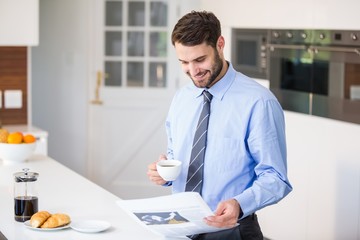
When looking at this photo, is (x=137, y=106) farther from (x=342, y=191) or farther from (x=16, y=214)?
(x=16, y=214)

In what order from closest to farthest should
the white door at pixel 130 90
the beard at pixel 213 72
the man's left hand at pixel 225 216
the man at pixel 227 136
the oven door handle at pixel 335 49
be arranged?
the man's left hand at pixel 225 216, the man at pixel 227 136, the beard at pixel 213 72, the oven door handle at pixel 335 49, the white door at pixel 130 90

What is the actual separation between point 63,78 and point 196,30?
4.29 m

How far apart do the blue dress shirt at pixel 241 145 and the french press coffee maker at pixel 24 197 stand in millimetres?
560

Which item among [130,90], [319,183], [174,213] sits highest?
[130,90]

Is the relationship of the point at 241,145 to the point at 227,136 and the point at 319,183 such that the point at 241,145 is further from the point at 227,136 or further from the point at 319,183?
the point at 319,183

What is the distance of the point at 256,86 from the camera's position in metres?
2.80

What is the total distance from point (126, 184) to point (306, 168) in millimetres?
2362

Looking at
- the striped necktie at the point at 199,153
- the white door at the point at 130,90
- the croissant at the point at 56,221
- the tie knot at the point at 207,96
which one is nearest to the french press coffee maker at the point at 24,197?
the croissant at the point at 56,221

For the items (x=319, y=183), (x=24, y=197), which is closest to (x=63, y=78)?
(x=319, y=183)

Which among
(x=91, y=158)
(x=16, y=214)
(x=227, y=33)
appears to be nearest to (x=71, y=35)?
(x=91, y=158)

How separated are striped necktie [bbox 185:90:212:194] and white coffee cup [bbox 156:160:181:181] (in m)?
0.07

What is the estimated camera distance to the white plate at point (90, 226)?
9.25 ft

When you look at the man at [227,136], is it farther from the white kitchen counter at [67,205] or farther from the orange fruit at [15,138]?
the orange fruit at [15,138]

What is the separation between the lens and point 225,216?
8.17 feet
